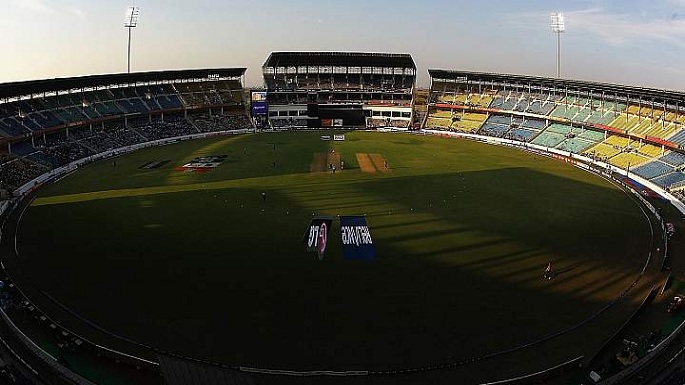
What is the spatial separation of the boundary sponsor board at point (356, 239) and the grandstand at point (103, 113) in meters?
36.4

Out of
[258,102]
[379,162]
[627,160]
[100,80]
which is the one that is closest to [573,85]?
[627,160]

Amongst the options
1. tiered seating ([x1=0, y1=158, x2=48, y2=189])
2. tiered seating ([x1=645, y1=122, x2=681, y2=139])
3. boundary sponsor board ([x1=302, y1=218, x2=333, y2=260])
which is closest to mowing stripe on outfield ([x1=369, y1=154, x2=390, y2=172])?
boundary sponsor board ([x1=302, y1=218, x2=333, y2=260])

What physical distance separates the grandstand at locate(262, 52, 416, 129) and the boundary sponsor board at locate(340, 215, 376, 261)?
234 feet

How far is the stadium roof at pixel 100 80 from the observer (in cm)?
6469

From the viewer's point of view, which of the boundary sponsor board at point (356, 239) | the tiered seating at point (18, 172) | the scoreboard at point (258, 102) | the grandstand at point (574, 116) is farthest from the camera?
the scoreboard at point (258, 102)

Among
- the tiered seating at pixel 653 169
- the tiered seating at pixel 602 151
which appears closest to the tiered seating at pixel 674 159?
the tiered seating at pixel 653 169

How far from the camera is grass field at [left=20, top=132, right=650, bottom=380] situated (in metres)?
23.6

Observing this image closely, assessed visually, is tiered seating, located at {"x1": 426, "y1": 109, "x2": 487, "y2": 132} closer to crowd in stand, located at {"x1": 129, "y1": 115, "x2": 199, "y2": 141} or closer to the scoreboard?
the scoreboard

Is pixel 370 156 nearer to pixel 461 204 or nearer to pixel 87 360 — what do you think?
pixel 461 204

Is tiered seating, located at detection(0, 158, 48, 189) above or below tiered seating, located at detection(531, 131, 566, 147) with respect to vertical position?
below

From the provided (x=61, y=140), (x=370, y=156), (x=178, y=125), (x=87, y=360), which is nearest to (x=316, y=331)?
(x=87, y=360)

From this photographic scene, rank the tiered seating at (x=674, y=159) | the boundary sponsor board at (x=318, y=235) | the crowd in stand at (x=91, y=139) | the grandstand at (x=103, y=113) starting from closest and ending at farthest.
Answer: the boundary sponsor board at (x=318, y=235) < the crowd in stand at (x=91, y=139) < the tiered seating at (x=674, y=159) < the grandstand at (x=103, y=113)

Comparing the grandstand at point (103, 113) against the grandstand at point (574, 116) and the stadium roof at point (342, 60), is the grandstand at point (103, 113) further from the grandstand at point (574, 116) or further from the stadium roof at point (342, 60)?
the grandstand at point (574, 116)

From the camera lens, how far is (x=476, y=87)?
369 feet
